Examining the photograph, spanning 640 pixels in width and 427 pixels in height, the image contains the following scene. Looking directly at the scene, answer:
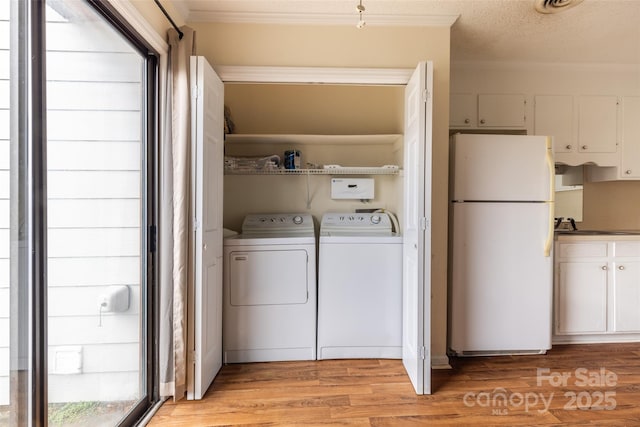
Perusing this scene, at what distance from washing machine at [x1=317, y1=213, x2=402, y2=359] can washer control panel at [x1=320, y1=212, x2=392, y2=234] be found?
1.02 feet

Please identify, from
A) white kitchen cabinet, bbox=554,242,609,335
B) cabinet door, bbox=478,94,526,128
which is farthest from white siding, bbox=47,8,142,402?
white kitchen cabinet, bbox=554,242,609,335

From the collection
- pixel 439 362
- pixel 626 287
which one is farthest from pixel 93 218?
pixel 626 287

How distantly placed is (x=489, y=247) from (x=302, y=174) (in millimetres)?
1599

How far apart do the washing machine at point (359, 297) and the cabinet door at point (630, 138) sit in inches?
91.0

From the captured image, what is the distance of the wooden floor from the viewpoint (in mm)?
1659

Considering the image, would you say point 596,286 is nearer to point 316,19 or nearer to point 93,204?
point 316,19

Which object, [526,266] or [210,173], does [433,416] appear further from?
[210,173]

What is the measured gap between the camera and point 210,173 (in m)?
1.89

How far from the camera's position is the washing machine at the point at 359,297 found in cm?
224

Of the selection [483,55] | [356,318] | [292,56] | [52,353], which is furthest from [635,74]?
[52,353]

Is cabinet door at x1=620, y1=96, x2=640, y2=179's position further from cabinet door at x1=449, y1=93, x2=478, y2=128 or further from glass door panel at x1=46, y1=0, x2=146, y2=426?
glass door panel at x1=46, y1=0, x2=146, y2=426

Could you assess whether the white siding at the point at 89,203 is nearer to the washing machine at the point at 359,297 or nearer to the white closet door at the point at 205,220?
the white closet door at the point at 205,220

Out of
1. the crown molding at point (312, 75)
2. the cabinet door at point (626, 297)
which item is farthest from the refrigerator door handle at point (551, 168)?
the crown molding at point (312, 75)

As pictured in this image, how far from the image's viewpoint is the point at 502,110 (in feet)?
9.11
